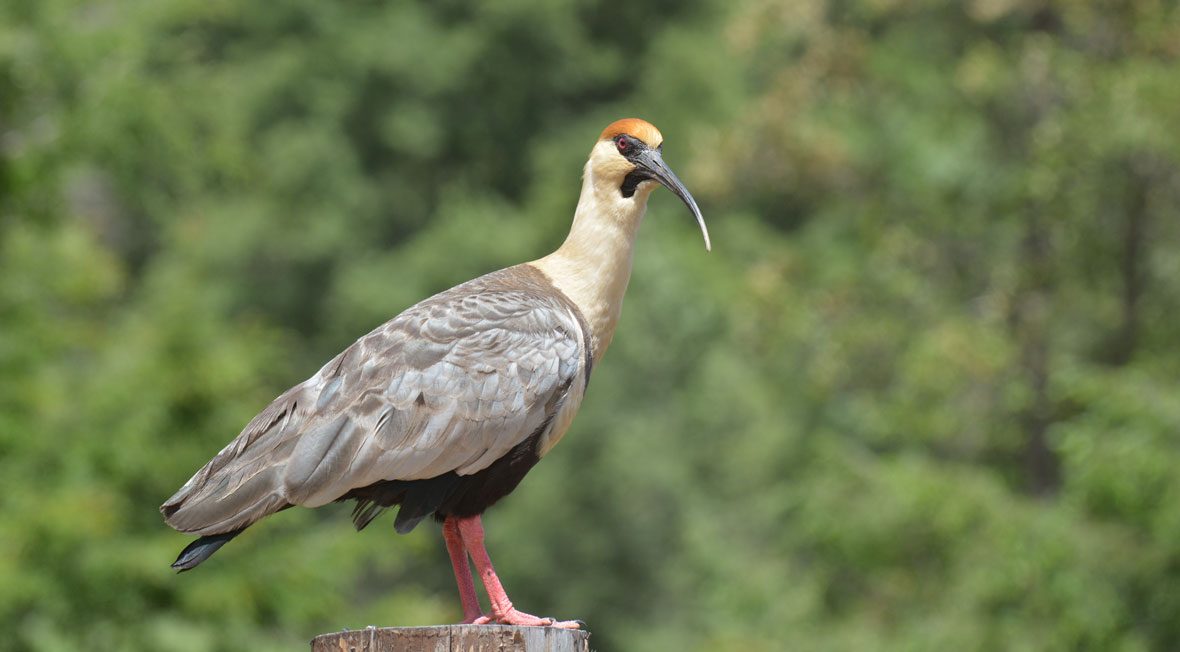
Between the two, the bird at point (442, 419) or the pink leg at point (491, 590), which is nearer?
the pink leg at point (491, 590)

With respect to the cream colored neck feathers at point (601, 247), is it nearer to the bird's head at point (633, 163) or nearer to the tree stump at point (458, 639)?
the bird's head at point (633, 163)

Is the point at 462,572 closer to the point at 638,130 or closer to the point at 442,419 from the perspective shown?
the point at 442,419

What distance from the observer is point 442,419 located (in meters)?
7.14

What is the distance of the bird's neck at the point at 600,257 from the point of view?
7.76m

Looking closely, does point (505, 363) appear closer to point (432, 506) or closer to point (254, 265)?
point (432, 506)

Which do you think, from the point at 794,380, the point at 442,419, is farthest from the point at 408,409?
the point at 794,380

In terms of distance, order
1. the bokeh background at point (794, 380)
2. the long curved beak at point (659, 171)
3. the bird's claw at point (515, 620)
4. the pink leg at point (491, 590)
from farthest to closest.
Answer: the bokeh background at point (794, 380) → the long curved beak at point (659, 171) → the pink leg at point (491, 590) → the bird's claw at point (515, 620)

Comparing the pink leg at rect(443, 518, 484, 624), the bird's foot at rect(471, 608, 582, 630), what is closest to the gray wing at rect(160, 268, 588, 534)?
the pink leg at rect(443, 518, 484, 624)

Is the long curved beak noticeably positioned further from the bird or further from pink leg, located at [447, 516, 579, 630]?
pink leg, located at [447, 516, 579, 630]

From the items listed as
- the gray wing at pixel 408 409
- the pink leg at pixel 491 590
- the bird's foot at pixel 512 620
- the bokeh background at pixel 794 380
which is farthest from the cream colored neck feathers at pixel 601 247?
the bokeh background at pixel 794 380

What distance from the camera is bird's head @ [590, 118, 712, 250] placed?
779 centimetres

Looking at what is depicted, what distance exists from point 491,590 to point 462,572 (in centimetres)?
27

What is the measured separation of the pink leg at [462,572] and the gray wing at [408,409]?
350 millimetres

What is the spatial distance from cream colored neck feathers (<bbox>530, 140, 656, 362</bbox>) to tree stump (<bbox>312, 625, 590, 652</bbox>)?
1.63 m
